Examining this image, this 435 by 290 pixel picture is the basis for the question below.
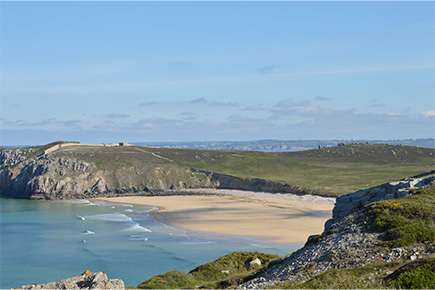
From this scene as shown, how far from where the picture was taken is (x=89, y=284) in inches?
709

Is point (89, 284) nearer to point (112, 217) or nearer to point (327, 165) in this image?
point (112, 217)

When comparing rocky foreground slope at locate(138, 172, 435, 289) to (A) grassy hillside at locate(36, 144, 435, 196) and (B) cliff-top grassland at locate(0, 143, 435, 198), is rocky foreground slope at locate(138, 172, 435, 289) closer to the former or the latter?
(B) cliff-top grassland at locate(0, 143, 435, 198)

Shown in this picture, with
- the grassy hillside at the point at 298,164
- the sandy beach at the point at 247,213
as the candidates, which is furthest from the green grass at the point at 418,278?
the grassy hillside at the point at 298,164

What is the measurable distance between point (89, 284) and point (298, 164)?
444ft

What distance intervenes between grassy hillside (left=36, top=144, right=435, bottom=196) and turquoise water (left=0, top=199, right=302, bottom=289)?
43.5 meters

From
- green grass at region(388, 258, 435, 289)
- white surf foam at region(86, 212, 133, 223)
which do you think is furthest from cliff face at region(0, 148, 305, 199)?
green grass at region(388, 258, 435, 289)

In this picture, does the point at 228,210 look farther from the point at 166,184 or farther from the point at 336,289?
the point at 336,289

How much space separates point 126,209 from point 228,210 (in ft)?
70.1

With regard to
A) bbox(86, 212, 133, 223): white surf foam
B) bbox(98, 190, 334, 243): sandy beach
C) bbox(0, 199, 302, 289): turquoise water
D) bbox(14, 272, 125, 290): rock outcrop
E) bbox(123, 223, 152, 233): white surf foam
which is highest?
bbox(14, 272, 125, 290): rock outcrop

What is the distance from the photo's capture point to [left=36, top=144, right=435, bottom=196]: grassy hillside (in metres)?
115

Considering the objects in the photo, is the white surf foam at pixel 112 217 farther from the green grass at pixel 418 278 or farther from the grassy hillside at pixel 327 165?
the green grass at pixel 418 278

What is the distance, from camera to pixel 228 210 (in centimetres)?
8488

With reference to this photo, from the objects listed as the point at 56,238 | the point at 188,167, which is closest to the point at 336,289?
the point at 56,238

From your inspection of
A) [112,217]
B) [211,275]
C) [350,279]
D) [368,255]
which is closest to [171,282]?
Result: [211,275]
